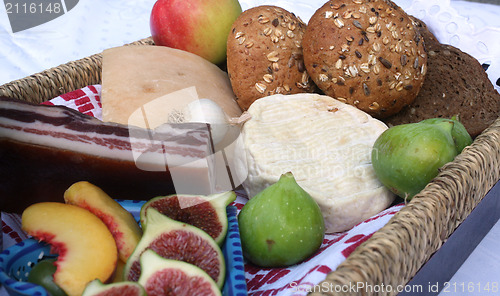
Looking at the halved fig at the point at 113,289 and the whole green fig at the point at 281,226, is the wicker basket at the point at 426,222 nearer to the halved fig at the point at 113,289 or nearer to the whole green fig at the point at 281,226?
the whole green fig at the point at 281,226

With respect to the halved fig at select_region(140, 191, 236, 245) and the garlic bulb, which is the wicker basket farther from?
the garlic bulb

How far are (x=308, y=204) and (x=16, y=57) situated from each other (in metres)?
1.74

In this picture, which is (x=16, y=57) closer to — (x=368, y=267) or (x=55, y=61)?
(x=55, y=61)

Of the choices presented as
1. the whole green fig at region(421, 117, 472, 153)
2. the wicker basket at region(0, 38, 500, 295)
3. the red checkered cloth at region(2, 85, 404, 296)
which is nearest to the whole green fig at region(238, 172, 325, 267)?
the red checkered cloth at region(2, 85, 404, 296)

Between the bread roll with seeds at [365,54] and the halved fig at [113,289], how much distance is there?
0.76 m

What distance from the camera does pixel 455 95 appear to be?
4.07 feet

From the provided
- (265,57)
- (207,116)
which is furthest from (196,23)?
(207,116)

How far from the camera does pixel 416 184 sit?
934mm

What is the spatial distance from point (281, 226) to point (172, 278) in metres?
0.24

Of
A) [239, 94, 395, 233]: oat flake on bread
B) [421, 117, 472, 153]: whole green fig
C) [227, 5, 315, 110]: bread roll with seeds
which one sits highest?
[227, 5, 315, 110]: bread roll with seeds

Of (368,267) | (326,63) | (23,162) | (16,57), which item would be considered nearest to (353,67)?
(326,63)

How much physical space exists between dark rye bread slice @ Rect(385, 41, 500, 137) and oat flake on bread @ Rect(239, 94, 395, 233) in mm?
197

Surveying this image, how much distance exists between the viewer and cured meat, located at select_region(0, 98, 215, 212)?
903 mm

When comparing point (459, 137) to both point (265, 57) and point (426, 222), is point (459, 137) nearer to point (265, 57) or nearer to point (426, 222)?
point (426, 222)
